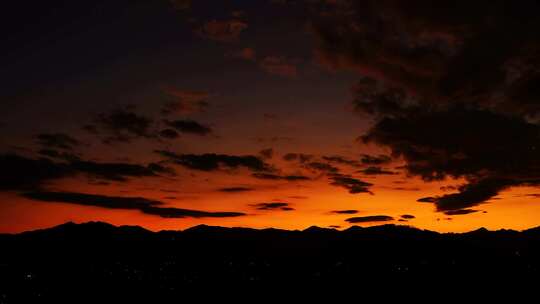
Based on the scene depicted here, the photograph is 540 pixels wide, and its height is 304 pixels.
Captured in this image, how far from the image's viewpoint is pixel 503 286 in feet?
453

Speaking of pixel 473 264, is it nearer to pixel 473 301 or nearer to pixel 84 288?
pixel 473 301

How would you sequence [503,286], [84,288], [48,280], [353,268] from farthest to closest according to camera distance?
[353,268] < [48,280] < [84,288] < [503,286]

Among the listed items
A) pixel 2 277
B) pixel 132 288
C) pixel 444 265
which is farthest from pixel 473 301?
pixel 2 277

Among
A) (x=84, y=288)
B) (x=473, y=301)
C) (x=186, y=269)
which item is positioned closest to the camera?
(x=473, y=301)

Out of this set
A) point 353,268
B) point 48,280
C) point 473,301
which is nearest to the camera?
point 473,301

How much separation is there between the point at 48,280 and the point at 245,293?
245 feet

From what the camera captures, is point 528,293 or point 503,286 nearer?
point 528,293

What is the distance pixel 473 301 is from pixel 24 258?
162667mm

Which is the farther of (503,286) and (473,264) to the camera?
(473,264)

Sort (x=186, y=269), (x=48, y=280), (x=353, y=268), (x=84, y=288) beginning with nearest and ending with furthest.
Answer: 1. (x=84, y=288)
2. (x=48, y=280)
3. (x=353, y=268)
4. (x=186, y=269)

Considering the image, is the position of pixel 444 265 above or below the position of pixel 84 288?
above

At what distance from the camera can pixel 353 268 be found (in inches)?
7333

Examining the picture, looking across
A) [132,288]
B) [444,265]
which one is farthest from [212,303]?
[444,265]

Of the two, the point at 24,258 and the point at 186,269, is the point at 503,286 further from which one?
the point at 24,258
